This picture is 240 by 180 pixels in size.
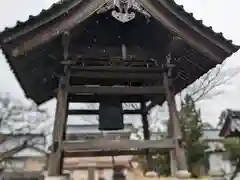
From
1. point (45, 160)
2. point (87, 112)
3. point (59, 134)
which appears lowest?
point (59, 134)

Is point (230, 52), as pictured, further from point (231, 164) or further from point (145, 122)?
point (231, 164)

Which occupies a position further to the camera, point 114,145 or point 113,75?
point 113,75

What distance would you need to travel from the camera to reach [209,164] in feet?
30.2

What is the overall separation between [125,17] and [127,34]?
58 cm

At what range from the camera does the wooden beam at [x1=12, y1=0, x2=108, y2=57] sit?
3.78 m

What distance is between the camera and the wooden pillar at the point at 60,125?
3551 mm

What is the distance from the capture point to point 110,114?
4.45 m

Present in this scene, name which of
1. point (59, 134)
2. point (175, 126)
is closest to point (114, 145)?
point (59, 134)

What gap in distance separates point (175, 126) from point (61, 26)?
172 cm

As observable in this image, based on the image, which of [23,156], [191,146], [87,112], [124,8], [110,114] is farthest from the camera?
[23,156]

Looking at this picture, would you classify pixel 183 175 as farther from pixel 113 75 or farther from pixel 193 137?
pixel 193 137

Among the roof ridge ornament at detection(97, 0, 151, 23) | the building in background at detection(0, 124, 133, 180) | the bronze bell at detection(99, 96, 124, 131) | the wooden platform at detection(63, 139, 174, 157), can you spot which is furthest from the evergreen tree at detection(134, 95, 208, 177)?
the roof ridge ornament at detection(97, 0, 151, 23)

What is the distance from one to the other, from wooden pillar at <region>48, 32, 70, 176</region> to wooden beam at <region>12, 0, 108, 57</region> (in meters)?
0.11

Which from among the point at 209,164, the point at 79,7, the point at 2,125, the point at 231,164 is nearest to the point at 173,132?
the point at 79,7
